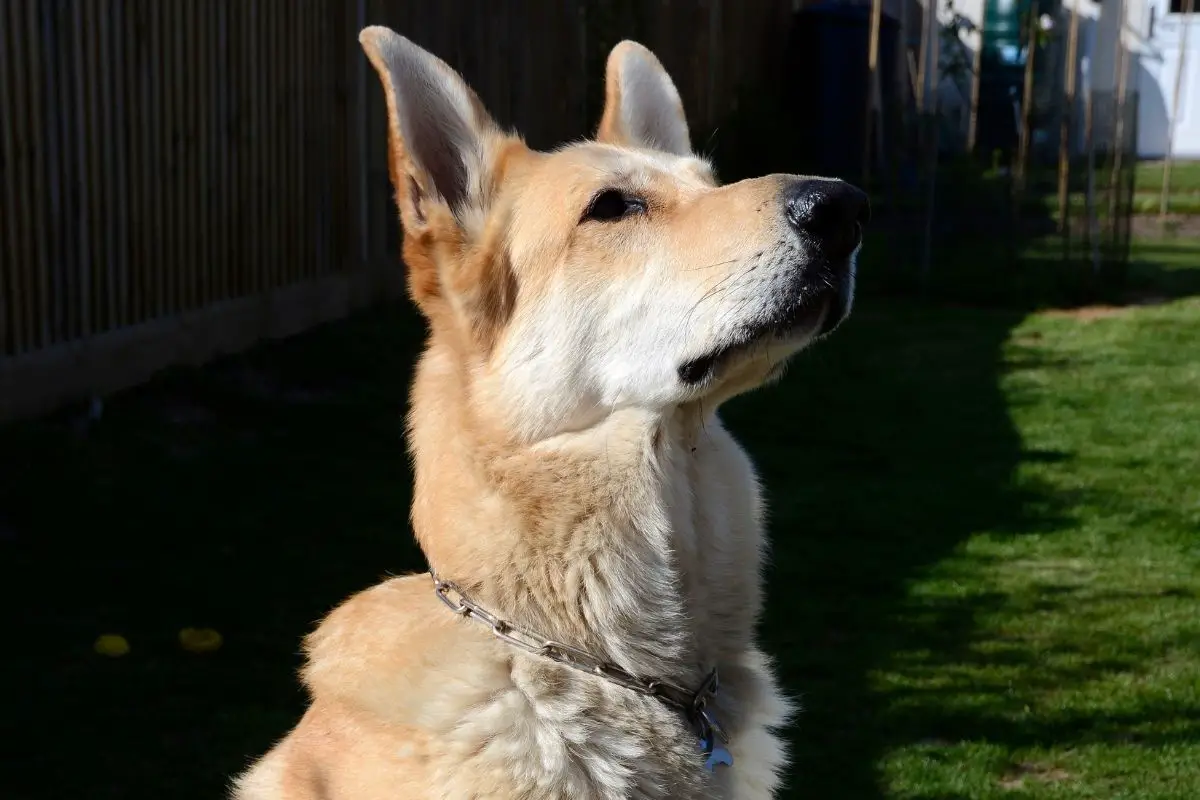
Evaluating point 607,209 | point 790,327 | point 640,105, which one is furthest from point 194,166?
point 790,327

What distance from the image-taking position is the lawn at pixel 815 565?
4340mm

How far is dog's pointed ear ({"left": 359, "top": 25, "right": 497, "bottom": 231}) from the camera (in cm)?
292

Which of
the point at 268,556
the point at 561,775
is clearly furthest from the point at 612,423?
the point at 268,556

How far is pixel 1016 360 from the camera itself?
9945 millimetres

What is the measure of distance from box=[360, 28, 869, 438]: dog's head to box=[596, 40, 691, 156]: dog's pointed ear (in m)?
0.33

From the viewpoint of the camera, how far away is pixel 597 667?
272 cm

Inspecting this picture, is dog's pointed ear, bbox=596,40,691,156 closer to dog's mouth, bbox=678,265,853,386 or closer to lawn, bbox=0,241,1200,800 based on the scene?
dog's mouth, bbox=678,265,853,386

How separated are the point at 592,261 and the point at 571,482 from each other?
523 mm

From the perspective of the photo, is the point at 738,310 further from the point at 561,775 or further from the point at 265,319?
the point at 265,319

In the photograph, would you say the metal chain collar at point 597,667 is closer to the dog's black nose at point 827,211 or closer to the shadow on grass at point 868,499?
the dog's black nose at point 827,211

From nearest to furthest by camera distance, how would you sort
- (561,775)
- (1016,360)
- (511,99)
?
(561,775), (1016,360), (511,99)

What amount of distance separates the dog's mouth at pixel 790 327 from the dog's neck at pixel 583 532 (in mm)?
122

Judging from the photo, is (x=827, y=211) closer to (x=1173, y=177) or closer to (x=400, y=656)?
(x=400, y=656)

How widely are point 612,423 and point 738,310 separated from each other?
1.18 ft
